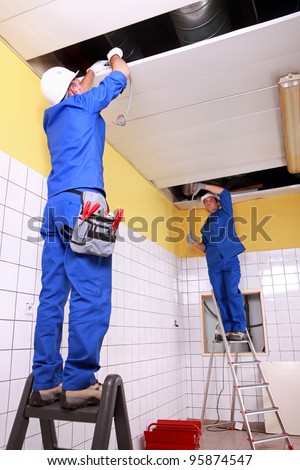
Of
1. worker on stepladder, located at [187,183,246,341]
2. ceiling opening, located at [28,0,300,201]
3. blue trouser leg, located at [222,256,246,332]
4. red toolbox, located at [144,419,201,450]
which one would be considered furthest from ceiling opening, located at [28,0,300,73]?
red toolbox, located at [144,419,201,450]

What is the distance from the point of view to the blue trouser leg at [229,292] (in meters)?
3.62

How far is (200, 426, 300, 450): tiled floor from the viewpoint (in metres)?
3.19

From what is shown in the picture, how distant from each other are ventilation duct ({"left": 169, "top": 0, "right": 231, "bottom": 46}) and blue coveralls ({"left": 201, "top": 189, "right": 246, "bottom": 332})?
5.92 ft

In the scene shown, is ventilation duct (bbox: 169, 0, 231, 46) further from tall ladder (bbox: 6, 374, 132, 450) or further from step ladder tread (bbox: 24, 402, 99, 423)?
step ladder tread (bbox: 24, 402, 99, 423)

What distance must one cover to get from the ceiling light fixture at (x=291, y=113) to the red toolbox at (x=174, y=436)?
249 cm

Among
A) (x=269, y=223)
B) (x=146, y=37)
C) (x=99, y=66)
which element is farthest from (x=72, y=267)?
(x=269, y=223)

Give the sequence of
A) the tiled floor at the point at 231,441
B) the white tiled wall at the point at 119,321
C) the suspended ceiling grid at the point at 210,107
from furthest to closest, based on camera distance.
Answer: the tiled floor at the point at 231,441 < the suspended ceiling grid at the point at 210,107 < the white tiled wall at the point at 119,321

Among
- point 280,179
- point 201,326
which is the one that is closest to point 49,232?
point 201,326

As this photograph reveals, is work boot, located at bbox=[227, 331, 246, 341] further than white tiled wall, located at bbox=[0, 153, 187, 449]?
Yes

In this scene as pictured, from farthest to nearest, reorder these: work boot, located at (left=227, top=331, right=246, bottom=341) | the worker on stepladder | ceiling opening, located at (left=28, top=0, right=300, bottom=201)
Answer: the worker on stepladder, work boot, located at (left=227, top=331, right=246, bottom=341), ceiling opening, located at (left=28, top=0, right=300, bottom=201)

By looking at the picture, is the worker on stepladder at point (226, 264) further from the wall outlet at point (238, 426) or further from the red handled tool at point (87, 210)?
the red handled tool at point (87, 210)

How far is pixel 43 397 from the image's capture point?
1.33m

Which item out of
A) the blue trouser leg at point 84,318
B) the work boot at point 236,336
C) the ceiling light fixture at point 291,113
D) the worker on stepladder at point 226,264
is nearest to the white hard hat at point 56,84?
the blue trouser leg at point 84,318

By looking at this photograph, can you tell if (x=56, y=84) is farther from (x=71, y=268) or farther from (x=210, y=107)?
(x=210, y=107)
